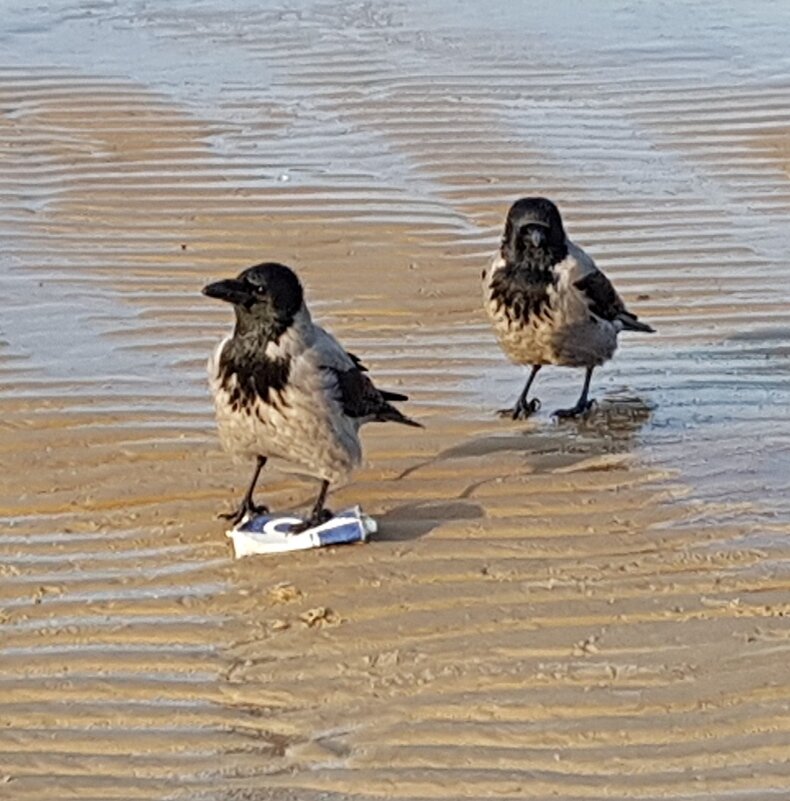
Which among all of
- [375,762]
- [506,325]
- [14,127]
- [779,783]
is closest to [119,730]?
[375,762]

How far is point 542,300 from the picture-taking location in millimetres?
8320

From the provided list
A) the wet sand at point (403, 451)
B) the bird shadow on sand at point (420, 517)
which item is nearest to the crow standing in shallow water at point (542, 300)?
the wet sand at point (403, 451)

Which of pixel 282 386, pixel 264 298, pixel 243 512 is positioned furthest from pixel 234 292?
pixel 243 512

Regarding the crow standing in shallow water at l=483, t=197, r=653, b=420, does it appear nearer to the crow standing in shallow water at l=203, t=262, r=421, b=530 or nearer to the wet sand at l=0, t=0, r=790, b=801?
the wet sand at l=0, t=0, r=790, b=801

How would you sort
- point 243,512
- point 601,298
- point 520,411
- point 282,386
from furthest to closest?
point 601,298 → point 520,411 → point 243,512 → point 282,386

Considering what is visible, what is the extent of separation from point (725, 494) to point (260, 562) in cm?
168

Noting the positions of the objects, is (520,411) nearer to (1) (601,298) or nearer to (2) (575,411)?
(2) (575,411)

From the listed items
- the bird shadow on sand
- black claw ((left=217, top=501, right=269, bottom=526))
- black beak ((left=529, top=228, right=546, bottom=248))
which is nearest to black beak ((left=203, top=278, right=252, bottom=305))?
Result: black claw ((left=217, top=501, right=269, bottom=526))

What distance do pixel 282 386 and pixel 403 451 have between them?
3.40ft

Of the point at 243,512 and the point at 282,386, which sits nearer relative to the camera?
the point at 282,386

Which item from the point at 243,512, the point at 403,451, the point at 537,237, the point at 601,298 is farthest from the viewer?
the point at 601,298

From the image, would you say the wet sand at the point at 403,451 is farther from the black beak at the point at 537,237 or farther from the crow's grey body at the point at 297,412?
the black beak at the point at 537,237

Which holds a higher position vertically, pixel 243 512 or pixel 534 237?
pixel 534 237

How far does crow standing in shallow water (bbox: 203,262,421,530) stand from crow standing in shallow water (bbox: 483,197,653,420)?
55.5 inches
